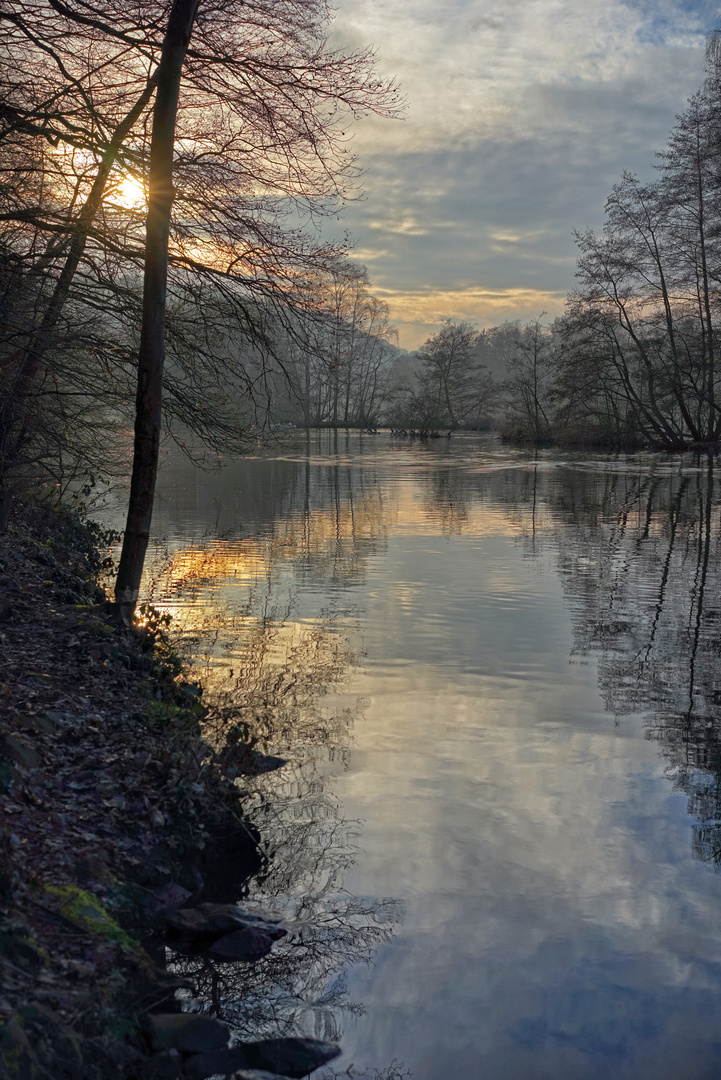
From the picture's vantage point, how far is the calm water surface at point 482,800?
173 inches

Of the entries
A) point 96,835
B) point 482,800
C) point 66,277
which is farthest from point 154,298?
point 482,800

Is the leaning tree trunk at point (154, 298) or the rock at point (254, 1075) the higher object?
the leaning tree trunk at point (154, 298)

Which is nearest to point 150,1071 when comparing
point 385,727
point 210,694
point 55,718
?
point 55,718

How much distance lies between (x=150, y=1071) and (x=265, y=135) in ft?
33.3

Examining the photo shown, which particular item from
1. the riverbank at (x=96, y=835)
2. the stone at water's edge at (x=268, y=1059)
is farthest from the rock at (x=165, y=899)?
the stone at water's edge at (x=268, y=1059)

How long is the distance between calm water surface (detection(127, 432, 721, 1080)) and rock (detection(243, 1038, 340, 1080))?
0.18 m

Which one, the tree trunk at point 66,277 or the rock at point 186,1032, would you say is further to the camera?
the tree trunk at point 66,277

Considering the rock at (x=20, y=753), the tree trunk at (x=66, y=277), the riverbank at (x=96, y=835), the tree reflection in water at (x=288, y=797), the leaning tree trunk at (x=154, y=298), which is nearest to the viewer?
the riverbank at (x=96, y=835)

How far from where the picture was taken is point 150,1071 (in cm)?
371

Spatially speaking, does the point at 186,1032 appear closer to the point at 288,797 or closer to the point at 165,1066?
the point at 165,1066

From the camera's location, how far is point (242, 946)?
4.84 metres

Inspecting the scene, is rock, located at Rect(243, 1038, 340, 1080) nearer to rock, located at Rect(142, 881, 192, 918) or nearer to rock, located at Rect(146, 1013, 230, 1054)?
rock, located at Rect(146, 1013, 230, 1054)

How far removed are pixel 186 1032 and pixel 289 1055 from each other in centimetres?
50

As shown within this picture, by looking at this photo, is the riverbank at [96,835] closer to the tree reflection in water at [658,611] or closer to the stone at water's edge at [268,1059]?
the stone at water's edge at [268,1059]
